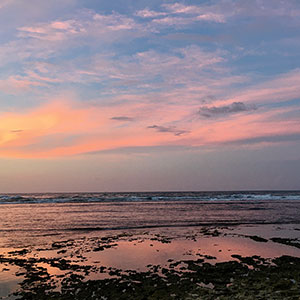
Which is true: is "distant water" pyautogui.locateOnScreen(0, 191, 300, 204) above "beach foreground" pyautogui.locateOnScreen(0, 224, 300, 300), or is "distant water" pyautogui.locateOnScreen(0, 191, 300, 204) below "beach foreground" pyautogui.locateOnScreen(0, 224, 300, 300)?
below

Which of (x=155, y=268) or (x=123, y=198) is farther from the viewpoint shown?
(x=123, y=198)

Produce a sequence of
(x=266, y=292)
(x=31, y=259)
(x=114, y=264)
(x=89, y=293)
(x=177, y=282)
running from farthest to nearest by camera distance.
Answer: (x=31, y=259), (x=114, y=264), (x=177, y=282), (x=89, y=293), (x=266, y=292)

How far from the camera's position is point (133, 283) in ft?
44.3

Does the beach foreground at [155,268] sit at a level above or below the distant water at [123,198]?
above

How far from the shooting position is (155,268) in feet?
52.3

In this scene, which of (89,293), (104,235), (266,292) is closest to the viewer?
(266,292)

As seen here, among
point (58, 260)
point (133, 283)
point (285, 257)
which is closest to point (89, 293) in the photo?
point (133, 283)

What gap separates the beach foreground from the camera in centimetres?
1223

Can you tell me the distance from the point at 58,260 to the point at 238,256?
440 inches

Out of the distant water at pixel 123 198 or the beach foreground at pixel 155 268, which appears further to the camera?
the distant water at pixel 123 198

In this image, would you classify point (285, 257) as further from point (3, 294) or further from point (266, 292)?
point (3, 294)

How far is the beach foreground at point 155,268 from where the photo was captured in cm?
1223

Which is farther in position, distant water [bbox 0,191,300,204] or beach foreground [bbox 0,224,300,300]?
distant water [bbox 0,191,300,204]

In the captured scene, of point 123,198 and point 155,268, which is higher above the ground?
point 155,268
